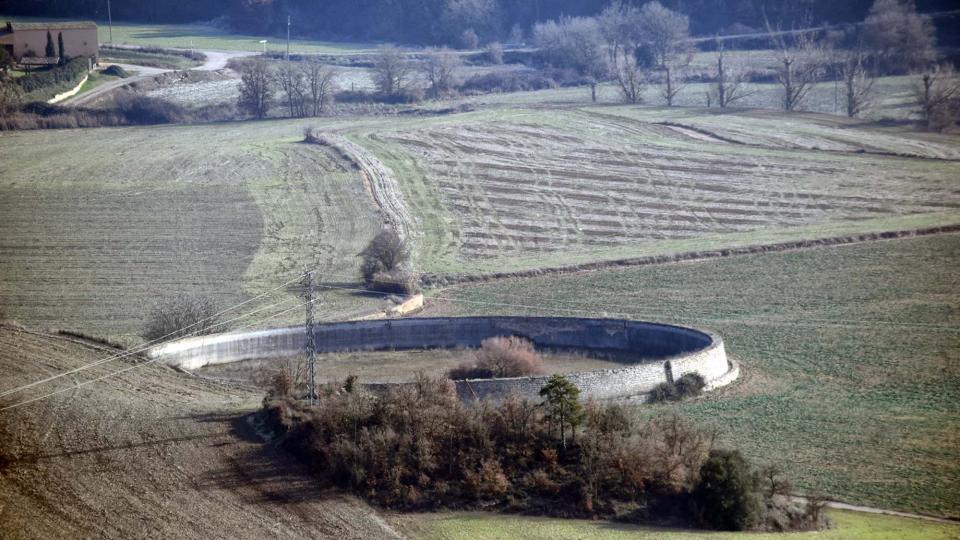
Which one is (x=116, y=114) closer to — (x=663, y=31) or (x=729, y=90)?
(x=729, y=90)

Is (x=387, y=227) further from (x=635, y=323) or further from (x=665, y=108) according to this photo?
(x=665, y=108)

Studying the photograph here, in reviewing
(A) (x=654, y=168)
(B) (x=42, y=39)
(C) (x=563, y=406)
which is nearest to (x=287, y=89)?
(B) (x=42, y=39)

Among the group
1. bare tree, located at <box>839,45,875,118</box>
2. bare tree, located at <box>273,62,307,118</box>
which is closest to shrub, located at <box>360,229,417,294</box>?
bare tree, located at <box>273,62,307,118</box>

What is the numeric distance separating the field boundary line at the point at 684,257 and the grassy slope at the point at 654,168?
902mm

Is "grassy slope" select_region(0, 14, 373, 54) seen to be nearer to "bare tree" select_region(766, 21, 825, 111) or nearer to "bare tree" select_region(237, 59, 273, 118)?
"bare tree" select_region(237, 59, 273, 118)

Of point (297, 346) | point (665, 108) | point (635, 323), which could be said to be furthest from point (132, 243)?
point (665, 108)

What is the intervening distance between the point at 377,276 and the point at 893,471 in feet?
86.4

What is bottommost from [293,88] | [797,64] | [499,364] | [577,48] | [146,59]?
[499,364]

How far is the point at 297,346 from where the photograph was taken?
4412 cm

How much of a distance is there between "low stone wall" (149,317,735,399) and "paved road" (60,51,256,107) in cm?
4749

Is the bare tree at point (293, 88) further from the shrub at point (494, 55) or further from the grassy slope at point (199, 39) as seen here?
the shrub at point (494, 55)

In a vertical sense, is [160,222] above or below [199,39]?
below

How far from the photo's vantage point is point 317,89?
96312mm

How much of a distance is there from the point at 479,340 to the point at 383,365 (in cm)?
386
